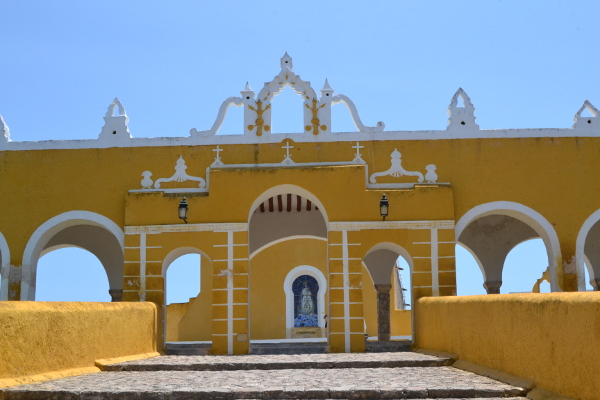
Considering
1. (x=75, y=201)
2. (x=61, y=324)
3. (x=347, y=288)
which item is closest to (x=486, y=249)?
(x=347, y=288)

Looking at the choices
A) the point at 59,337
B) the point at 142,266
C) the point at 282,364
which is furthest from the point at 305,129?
the point at 59,337

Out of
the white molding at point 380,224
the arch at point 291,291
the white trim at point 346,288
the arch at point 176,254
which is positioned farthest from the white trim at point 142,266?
the arch at point 291,291

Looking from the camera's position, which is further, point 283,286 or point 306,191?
point 283,286

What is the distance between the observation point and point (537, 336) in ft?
20.8

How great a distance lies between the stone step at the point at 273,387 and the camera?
21.3 feet

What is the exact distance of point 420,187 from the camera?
13.4 metres

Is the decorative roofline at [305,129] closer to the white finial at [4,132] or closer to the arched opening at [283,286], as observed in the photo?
the white finial at [4,132]

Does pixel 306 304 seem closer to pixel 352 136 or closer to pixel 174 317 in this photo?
pixel 174 317

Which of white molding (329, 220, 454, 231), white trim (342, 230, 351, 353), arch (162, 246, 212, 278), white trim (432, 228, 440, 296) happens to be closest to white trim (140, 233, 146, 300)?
arch (162, 246, 212, 278)

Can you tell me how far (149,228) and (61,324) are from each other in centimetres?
544

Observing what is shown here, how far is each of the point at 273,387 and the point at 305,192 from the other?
6926 millimetres

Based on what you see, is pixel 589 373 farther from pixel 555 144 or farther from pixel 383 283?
pixel 383 283

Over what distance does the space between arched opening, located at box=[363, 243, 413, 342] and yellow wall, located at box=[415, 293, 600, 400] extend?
4.63 metres

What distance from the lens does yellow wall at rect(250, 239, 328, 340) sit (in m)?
→ 19.5
